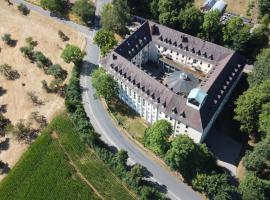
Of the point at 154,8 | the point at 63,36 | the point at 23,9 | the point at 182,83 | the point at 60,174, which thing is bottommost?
the point at 60,174

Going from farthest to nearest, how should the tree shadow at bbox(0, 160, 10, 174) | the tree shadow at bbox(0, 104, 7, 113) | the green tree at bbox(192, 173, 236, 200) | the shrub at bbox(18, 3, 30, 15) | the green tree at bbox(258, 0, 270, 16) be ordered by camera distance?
the shrub at bbox(18, 3, 30, 15) → the green tree at bbox(258, 0, 270, 16) → the tree shadow at bbox(0, 104, 7, 113) → the tree shadow at bbox(0, 160, 10, 174) → the green tree at bbox(192, 173, 236, 200)

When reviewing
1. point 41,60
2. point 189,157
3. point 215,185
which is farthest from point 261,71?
point 41,60

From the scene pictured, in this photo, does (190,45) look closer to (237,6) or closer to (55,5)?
(237,6)

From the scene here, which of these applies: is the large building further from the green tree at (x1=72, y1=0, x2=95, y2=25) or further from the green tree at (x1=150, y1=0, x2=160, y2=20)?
the green tree at (x1=72, y1=0, x2=95, y2=25)

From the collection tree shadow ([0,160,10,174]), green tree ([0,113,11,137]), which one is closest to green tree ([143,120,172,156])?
tree shadow ([0,160,10,174])

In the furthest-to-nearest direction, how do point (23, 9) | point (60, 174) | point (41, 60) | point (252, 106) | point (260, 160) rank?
point (23, 9), point (41, 60), point (60, 174), point (252, 106), point (260, 160)

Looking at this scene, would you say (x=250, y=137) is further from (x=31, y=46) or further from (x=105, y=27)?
(x=31, y=46)
